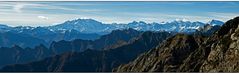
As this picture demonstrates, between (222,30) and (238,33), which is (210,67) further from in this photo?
(222,30)

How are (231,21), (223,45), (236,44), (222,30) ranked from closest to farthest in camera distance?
(236,44), (223,45), (231,21), (222,30)

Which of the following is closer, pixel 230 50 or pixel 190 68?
pixel 230 50

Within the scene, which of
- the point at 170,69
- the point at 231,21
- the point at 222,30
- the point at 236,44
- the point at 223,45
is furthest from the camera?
the point at 170,69

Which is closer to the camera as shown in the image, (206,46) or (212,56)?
(212,56)

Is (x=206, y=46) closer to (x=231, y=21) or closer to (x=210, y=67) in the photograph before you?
(x=231, y=21)

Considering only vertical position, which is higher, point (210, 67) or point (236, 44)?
point (236, 44)

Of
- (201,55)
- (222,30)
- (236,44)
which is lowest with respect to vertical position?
(201,55)

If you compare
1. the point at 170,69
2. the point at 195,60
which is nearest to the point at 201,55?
the point at 195,60

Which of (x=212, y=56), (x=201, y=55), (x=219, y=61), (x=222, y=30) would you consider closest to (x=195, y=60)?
(x=201, y=55)

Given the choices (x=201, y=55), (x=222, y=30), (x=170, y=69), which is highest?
(x=222, y=30)
